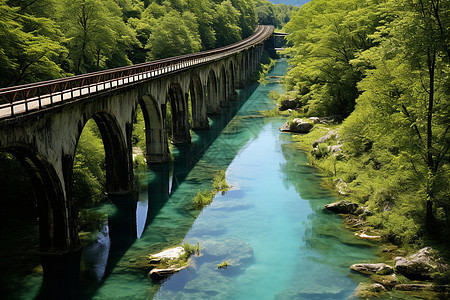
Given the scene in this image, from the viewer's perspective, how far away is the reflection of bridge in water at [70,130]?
71.9 feet

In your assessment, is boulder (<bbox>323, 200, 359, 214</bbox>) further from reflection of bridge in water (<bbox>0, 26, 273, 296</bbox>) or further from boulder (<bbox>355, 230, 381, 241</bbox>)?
reflection of bridge in water (<bbox>0, 26, 273, 296</bbox>)

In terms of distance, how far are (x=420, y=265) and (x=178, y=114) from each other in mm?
34694

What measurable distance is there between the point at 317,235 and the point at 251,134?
104 ft

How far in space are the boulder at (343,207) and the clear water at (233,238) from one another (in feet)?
3.24

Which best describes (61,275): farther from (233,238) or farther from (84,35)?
(84,35)

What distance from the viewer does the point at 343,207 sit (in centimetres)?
3164

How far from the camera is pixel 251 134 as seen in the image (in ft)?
193

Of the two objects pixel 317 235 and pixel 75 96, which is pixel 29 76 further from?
pixel 317 235

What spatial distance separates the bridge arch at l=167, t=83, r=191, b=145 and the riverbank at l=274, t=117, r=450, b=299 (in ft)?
51.0

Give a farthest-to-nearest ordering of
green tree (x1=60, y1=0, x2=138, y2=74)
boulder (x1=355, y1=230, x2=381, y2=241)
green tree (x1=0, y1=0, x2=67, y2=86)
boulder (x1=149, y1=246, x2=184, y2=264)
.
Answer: green tree (x1=60, y1=0, x2=138, y2=74) → green tree (x1=0, y1=0, x2=67, y2=86) → boulder (x1=355, y1=230, x2=381, y2=241) → boulder (x1=149, y1=246, x2=184, y2=264)

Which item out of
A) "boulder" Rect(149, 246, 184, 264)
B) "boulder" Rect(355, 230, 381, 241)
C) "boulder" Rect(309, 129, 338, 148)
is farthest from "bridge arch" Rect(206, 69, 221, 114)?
"boulder" Rect(149, 246, 184, 264)

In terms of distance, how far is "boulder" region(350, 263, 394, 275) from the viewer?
22.6 m

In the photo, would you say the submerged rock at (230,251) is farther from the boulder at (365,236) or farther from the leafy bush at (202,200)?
the boulder at (365,236)

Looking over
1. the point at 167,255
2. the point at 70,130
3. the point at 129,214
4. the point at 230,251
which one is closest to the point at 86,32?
the point at 129,214
